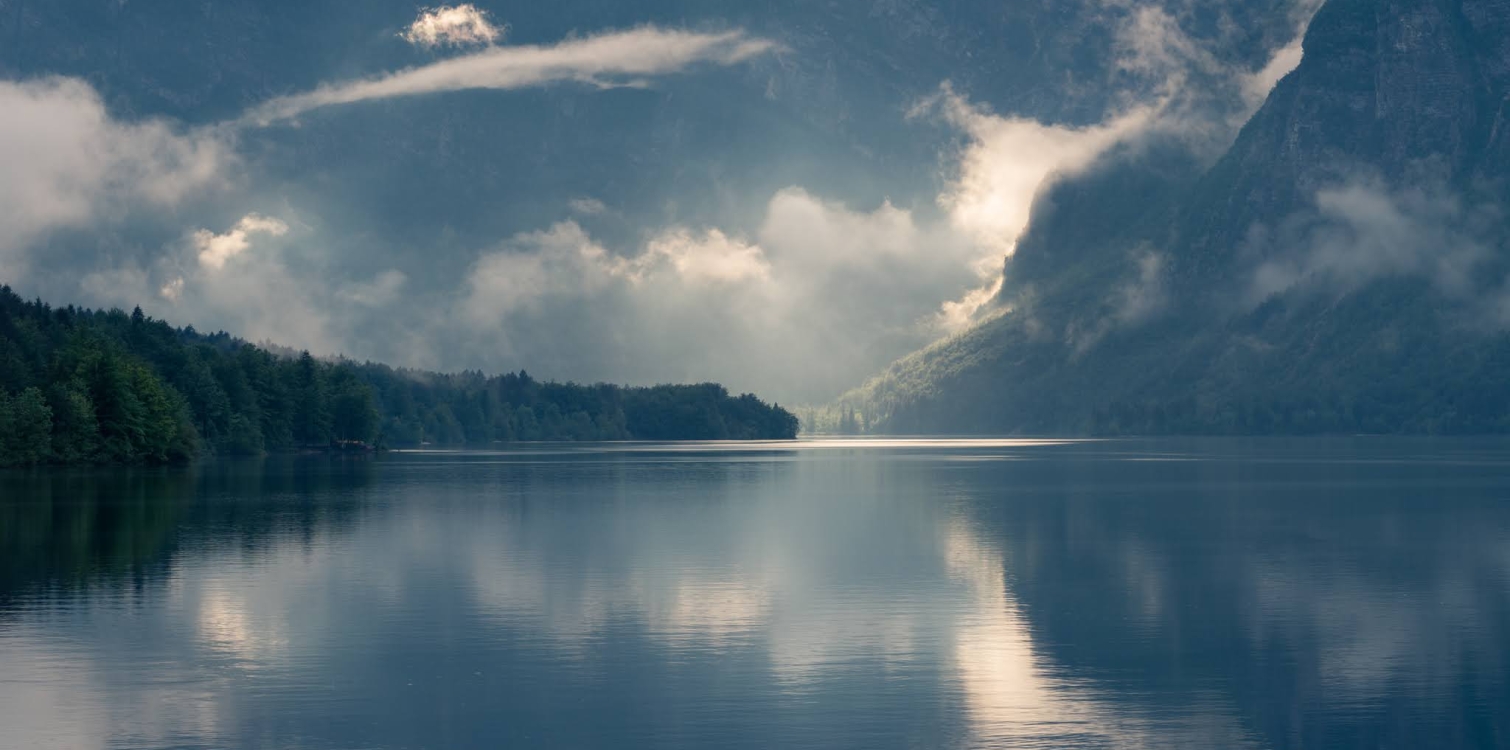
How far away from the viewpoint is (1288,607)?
63.0 meters

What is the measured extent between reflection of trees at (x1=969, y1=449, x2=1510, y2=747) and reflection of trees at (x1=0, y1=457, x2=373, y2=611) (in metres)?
41.6

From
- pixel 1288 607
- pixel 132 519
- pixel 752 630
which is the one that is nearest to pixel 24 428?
pixel 132 519

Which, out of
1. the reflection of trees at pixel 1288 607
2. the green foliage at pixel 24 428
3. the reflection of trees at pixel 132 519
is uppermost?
the green foliage at pixel 24 428

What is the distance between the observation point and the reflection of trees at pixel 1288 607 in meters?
44.3

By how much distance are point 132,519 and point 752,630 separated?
2506 inches

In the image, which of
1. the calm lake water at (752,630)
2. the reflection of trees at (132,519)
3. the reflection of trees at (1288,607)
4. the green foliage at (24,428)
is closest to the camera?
the calm lake water at (752,630)

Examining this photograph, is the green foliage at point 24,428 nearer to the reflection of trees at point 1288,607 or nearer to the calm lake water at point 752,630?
the calm lake water at point 752,630

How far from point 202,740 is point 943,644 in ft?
80.1

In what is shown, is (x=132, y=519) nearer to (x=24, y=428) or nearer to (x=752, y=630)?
(x=752, y=630)

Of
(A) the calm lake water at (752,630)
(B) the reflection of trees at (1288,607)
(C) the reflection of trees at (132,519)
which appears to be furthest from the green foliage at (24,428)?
(B) the reflection of trees at (1288,607)

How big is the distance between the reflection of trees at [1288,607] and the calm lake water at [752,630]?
220 mm

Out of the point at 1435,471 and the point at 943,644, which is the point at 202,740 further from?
the point at 1435,471

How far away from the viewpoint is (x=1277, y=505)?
12619cm

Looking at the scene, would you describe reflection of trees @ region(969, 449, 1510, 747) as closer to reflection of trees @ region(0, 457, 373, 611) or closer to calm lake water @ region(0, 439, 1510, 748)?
calm lake water @ region(0, 439, 1510, 748)
